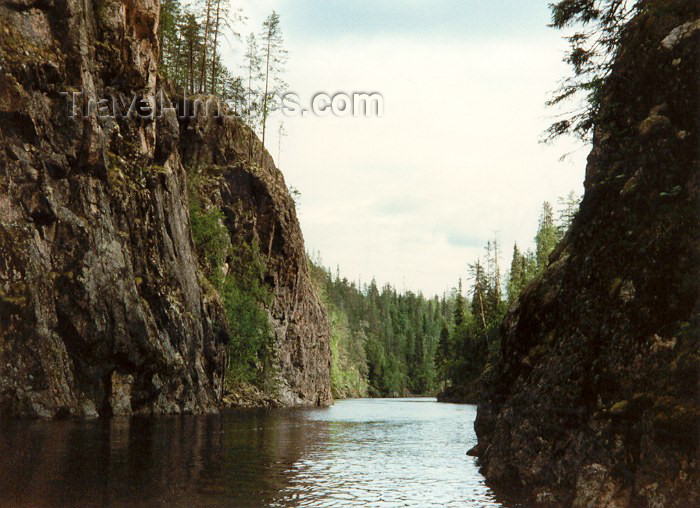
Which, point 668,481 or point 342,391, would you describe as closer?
point 668,481

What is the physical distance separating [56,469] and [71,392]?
708 inches

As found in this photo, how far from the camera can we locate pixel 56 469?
15.6 metres

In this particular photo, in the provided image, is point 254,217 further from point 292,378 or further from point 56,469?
point 56,469

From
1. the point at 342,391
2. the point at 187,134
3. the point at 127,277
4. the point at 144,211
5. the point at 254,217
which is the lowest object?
the point at 342,391

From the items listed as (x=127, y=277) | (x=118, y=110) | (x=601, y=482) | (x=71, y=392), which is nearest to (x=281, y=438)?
(x=71, y=392)

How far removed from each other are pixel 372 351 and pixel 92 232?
128 meters

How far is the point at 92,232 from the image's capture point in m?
35.6

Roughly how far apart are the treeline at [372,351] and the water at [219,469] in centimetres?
9078

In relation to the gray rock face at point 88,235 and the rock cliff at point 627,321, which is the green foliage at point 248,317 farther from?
the rock cliff at point 627,321

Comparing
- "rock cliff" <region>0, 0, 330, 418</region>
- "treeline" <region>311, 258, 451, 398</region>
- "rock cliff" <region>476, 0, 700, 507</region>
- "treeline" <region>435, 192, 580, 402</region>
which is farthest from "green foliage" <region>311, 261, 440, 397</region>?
"rock cliff" <region>476, 0, 700, 507</region>

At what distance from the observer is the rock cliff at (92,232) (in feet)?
100

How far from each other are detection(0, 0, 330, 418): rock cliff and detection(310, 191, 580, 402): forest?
78.4ft

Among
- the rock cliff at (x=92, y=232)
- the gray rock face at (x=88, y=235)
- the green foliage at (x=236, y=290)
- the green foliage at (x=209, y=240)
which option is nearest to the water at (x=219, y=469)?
the gray rock face at (x=88, y=235)

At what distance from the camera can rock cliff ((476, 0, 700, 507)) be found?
33.4 feet
